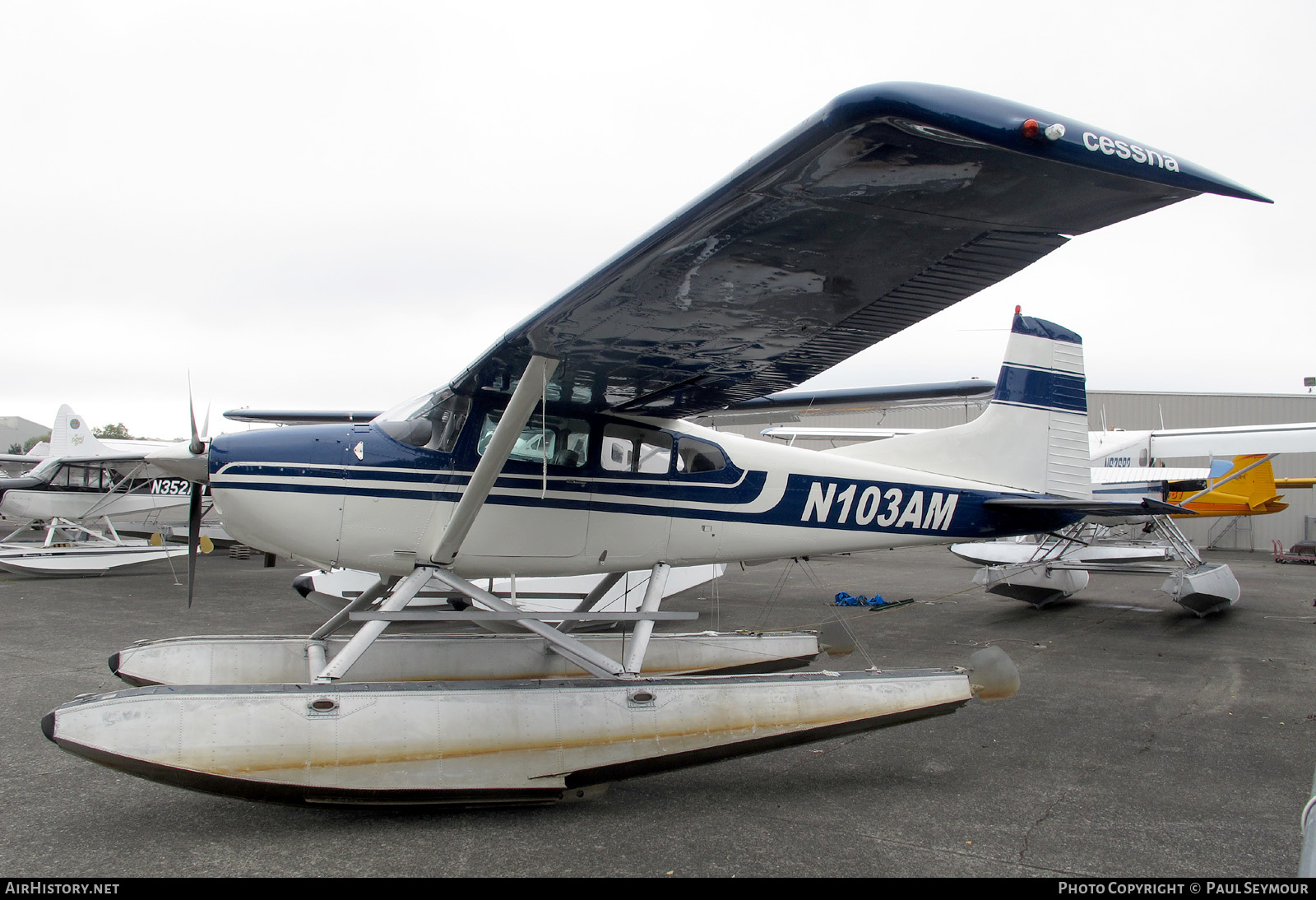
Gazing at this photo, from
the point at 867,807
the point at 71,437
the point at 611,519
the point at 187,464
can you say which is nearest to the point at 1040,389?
the point at 611,519

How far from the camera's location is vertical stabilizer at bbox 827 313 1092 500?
6.28 meters

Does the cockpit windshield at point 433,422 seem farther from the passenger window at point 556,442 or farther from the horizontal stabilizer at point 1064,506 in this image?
the horizontal stabilizer at point 1064,506

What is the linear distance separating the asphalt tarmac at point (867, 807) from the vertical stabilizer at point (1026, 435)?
5.86 feet

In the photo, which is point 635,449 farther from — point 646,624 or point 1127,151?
point 1127,151

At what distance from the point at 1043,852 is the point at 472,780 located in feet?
8.56

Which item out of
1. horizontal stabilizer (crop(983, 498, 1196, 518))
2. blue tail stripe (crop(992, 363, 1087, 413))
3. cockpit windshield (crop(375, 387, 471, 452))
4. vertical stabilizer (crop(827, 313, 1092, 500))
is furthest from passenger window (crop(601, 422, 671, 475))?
blue tail stripe (crop(992, 363, 1087, 413))

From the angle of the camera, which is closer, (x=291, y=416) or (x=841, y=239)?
(x=841, y=239)

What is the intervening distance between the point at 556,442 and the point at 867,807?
2787 millimetres

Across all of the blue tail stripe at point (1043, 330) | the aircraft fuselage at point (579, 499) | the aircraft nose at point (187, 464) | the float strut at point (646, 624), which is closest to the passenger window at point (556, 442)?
the aircraft fuselage at point (579, 499)

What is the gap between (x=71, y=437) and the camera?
20672 millimetres

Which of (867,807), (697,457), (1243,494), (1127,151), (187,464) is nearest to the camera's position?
(1127,151)

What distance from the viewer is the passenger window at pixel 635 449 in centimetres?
525

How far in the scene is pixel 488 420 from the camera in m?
4.98

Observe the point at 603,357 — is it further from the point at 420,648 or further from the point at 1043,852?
the point at 1043,852
